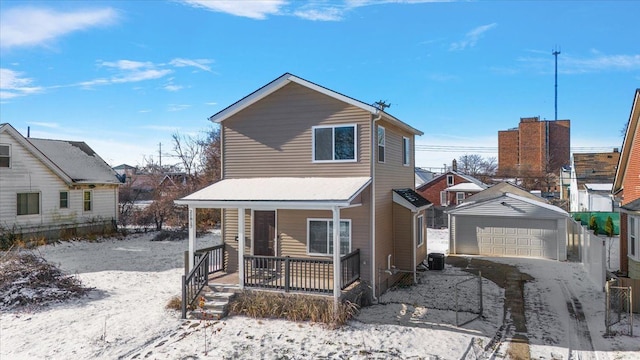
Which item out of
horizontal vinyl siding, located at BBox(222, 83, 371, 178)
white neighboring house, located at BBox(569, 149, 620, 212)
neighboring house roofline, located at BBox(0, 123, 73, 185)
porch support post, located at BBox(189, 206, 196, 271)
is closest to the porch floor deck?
porch support post, located at BBox(189, 206, 196, 271)

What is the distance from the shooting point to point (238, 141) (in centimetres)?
1447

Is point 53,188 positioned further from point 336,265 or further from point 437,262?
point 437,262

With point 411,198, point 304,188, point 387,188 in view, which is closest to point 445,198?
point 411,198

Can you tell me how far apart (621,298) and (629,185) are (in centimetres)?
635

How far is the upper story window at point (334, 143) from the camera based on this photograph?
13109 mm

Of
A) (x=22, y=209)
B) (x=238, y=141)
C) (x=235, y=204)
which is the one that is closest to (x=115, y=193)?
(x=22, y=209)

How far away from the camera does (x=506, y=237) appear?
20844mm

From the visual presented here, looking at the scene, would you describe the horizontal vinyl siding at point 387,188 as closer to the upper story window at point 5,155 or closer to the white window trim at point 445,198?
the upper story window at point 5,155

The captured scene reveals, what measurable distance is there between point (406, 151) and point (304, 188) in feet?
22.1

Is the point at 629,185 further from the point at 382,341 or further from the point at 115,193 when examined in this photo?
the point at 115,193

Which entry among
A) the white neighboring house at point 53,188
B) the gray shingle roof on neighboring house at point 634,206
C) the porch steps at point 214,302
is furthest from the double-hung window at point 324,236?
the white neighboring house at point 53,188

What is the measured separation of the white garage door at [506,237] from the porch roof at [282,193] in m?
11.0

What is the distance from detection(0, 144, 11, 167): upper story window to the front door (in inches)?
652

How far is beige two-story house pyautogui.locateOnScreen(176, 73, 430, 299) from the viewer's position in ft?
40.1
